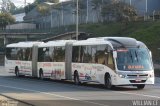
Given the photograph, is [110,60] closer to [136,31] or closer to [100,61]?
[100,61]

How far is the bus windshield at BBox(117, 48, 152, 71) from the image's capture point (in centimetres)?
2734

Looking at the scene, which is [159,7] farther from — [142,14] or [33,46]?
[33,46]

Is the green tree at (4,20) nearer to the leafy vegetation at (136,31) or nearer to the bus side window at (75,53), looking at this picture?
the leafy vegetation at (136,31)

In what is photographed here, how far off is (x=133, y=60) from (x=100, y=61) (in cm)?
252

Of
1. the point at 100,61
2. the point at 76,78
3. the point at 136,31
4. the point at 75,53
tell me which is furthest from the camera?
the point at 136,31

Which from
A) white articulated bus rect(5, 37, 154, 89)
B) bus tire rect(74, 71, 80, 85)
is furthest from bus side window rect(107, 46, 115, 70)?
bus tire rect(74, 71, 80, 85)

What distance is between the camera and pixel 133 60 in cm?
2759

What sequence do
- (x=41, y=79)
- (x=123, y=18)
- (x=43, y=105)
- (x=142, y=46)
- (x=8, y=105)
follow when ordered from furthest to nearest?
(x=123, y=18)
(x=41, y=79)
(x=142, y=46)
(x=43, y=105)
(x=8, y=105)

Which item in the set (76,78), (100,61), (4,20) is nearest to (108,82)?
(100,61)

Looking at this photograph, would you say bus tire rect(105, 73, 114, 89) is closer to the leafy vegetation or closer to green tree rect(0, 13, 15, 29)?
the leafy vegetation

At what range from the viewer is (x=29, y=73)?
4184 cm

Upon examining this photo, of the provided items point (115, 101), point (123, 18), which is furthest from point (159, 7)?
point (115, 101)

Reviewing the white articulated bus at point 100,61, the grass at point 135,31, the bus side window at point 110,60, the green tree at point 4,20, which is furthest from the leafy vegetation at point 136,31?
the green tree at point 4,20

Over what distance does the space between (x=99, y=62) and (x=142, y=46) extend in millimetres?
2714
